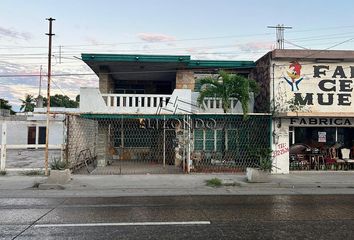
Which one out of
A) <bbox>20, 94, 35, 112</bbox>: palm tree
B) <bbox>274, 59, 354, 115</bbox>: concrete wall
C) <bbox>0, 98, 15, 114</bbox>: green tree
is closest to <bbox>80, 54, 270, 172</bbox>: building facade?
<bbox>274, 59, 354, 115</bbox>: concrete wall

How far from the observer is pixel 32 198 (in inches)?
436

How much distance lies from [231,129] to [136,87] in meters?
8.49

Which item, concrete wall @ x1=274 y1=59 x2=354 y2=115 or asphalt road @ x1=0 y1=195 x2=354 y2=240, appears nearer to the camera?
asphalt road @ x1=0 y1=195 x2=354 y2=240

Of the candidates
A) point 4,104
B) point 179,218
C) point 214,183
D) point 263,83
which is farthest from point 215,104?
point 4,104

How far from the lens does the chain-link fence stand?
57.6ft

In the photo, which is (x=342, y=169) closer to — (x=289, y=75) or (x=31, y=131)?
(x=289, y=75)

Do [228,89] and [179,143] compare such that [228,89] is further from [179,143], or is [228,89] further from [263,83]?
[179,143]

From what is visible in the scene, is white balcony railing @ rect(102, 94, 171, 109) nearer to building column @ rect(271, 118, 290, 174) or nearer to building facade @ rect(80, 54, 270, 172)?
building facade @ rect(80, 54, 270, 172)

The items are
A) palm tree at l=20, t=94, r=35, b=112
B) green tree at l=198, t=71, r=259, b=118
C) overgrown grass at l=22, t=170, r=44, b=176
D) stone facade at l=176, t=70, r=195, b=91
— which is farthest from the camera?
palm tree at l=20, t=94, r=35, b=112

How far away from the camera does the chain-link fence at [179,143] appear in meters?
17.5

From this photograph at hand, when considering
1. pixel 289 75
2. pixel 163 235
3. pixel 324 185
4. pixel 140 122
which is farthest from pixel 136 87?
pixel 163 235

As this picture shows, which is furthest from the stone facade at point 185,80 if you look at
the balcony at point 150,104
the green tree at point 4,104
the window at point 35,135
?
the green tree at point 4,104

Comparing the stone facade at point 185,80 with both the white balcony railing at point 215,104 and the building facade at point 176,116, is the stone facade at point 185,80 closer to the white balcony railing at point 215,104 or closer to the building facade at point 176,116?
the building facade at point 176,116

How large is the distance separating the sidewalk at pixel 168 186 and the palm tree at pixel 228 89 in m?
3.46
